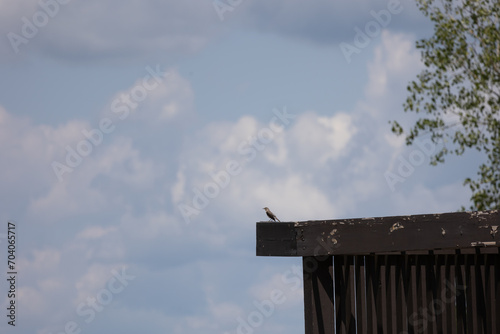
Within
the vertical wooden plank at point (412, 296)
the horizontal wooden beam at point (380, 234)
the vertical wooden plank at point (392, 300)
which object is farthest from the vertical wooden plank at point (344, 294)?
the vertical wooden plank at point (412, 296)

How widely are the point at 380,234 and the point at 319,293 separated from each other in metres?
0.91

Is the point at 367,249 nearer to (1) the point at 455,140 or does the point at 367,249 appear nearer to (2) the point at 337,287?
(2) the point at 337,287

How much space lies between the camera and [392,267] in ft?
22.4

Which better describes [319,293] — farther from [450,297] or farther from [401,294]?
Answer: [450,297]

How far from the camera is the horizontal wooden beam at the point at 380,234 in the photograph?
6.41 metres

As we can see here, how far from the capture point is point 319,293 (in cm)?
711

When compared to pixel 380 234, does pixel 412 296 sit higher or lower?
lower

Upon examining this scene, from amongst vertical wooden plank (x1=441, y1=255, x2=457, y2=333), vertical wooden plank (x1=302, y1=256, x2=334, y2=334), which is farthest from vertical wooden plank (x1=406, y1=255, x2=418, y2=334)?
vertical wooden plank (x1=302, y1=256, x2=334, y2=334)

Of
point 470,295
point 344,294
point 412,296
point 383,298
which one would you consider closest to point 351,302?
point 344,294

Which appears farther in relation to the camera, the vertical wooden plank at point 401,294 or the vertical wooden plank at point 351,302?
the vertical wooden plank at point 351,302

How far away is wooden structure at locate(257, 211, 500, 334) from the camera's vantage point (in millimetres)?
6512

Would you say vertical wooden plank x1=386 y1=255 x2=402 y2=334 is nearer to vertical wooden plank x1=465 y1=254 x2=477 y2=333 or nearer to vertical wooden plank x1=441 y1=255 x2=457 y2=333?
vertical wooden plank x1=441 y1=255 x2=457 y2=333

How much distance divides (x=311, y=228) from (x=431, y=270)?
1191 millimetres

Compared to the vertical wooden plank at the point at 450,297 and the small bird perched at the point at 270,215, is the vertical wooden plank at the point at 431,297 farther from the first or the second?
the small bird perched at the point at 270,215
